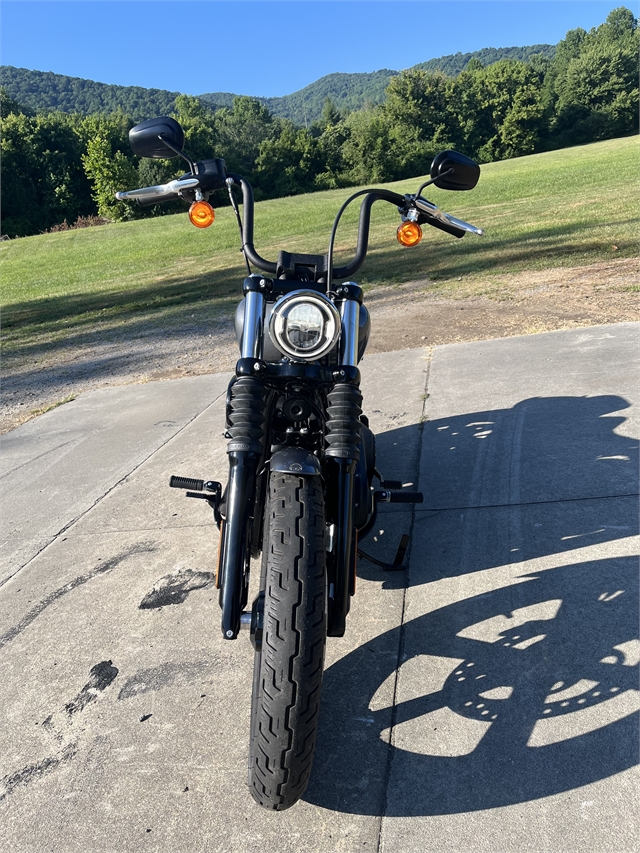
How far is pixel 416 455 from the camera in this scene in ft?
13.6

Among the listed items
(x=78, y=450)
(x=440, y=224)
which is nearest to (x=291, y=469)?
(x=440, y=224)

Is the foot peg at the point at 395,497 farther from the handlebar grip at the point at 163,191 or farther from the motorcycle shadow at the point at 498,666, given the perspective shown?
the handlebar grip at the point at 163,191

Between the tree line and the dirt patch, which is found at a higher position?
the tree line

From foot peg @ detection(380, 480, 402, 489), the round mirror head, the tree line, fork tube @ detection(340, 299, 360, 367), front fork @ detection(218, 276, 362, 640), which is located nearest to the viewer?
front fork @ detection(218, 276, 362, 640)

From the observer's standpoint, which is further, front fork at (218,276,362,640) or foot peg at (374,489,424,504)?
foot peg at (374,489,424,504)

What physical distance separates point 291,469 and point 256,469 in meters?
0.14

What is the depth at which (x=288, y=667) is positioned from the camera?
5.79ft

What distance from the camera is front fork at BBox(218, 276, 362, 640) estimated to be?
6.65ft

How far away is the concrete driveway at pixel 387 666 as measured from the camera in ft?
6.16

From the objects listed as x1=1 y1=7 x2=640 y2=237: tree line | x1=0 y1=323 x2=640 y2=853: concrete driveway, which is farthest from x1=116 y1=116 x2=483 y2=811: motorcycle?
x1=1 y1=7 x2=640 y2=237: tree line

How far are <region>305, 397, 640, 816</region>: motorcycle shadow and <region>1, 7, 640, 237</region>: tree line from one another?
4617cm

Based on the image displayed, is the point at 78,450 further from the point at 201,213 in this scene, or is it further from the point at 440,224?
the point at 440,224

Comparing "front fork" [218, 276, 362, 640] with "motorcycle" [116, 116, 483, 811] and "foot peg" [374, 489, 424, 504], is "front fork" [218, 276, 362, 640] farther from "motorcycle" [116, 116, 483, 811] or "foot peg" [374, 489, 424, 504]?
"foot peg" [374, 489, 424, 504]

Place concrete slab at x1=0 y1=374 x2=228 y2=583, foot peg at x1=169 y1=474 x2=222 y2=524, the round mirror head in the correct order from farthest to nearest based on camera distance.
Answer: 1. concrete slab at x1=0 y1=374 x2=228 y2=583
2. foot peg at x1=169 y1=474 x2=222 y2=524
3. the round mirror head
